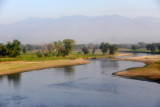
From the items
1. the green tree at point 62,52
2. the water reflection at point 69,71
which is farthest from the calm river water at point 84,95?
the green tree at point 62,52

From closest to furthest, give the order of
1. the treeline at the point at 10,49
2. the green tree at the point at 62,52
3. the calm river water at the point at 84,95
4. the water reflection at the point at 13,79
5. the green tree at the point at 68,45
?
the calm river water at the point at 84,95 < the water reflection at the point at 13,79 < the treeline at the point at 10,49 < the green tree at the point at 62,52 < the green tree at the point at 68,45

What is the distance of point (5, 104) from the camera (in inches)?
1017

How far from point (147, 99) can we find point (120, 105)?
4640 millimetres

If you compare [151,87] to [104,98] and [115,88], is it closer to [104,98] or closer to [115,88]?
[115,88]

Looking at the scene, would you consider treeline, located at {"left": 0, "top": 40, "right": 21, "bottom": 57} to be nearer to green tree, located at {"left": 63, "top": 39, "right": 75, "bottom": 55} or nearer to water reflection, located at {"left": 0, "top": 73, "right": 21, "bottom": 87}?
green tree, located at {"left": 63, "top": 39, "right": 75, "bottom": 55}

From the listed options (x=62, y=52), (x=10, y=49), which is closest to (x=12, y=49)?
(x=10, y=49)

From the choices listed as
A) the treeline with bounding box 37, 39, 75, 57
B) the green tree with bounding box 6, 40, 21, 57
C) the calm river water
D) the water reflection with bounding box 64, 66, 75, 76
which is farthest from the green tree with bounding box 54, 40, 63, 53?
the calm river water

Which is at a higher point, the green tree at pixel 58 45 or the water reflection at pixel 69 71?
the green tree at pixel 58 45

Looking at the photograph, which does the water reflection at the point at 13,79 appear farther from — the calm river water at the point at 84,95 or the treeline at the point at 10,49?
the treeline at the point at 10,49

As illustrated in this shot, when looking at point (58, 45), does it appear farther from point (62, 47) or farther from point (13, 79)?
point (13, 79)

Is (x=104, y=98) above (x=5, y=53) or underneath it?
underneath

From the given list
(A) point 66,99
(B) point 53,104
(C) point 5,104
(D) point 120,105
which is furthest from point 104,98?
(C) point 5,104

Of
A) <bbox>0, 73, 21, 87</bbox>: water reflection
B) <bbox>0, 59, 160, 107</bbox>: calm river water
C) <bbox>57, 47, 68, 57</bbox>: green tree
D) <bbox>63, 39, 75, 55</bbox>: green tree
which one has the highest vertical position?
<bbox>63, 39, 75, 55</bbox>: green tree

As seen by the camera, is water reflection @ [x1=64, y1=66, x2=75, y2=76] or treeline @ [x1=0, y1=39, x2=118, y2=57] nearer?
water reflection @ [x1=64, y1=66, x2=75, y2=76]
